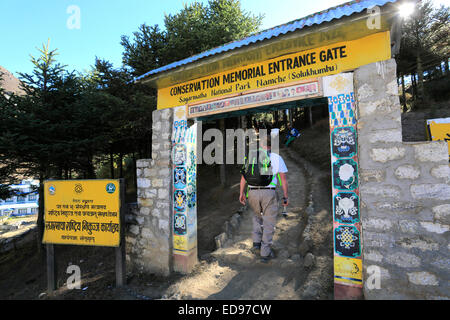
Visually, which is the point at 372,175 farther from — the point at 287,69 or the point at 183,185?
the point at 183,185

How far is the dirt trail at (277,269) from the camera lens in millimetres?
3492

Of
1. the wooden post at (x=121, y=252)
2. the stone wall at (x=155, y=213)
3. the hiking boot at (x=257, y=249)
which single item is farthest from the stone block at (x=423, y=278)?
the wooden post at (x=121, y=252)

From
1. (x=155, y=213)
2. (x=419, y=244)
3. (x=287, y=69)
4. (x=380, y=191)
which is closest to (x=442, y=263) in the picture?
(x=419, y=244)

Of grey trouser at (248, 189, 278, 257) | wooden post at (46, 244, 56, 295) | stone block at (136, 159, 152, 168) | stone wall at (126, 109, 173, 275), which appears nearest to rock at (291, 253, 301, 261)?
grey trouser at (248, 189, 278, 257)

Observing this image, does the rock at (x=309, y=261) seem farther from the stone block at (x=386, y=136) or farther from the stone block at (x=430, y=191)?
the stone block at (x=386, y=136)

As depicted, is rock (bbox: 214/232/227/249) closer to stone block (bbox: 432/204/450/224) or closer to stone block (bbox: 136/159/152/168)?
stone block (bbox: 136/159/152/168)

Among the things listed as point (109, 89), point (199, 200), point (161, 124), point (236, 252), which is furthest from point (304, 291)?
point (109, 89)

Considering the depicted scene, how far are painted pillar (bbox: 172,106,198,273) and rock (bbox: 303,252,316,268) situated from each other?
7.34ft

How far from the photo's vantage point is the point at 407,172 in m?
2.80

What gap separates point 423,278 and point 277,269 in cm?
207

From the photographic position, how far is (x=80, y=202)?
15.3 feet

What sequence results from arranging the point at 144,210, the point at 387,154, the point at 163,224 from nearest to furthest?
the point at 387,154 → the point at 163,224 → the point at 144,210

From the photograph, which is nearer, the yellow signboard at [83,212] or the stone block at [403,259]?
the stone block at [403,259]

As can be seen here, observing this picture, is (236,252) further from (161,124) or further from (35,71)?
(35,71)
